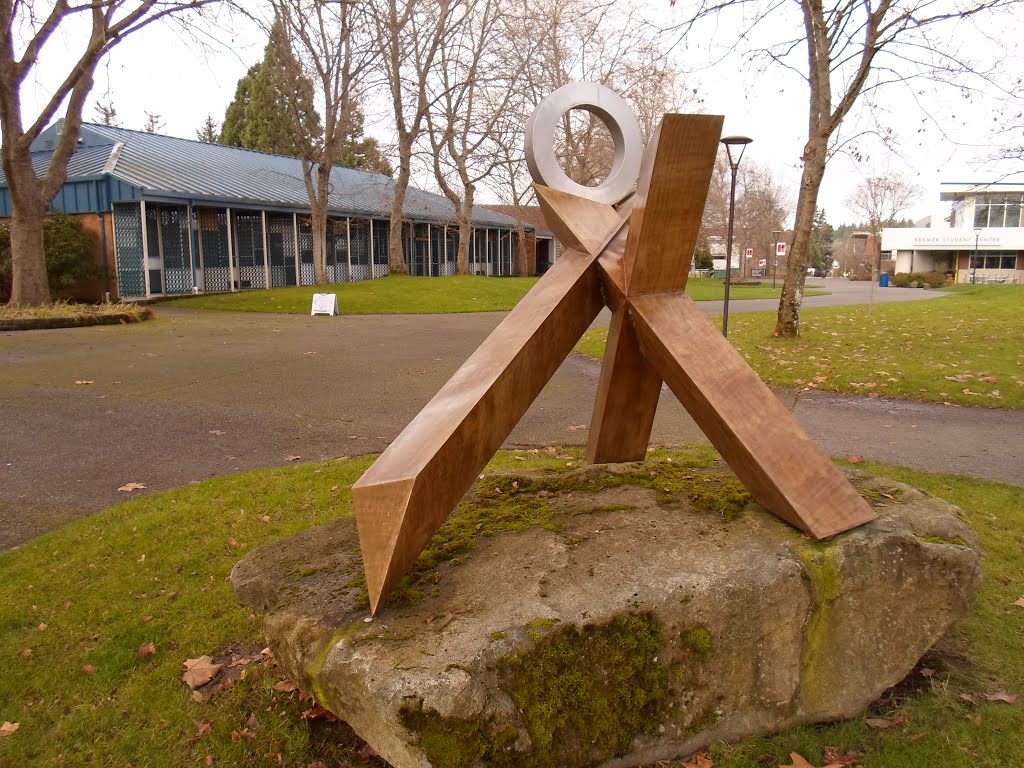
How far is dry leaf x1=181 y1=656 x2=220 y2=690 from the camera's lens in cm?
342

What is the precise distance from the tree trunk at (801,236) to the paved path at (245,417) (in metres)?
3.86

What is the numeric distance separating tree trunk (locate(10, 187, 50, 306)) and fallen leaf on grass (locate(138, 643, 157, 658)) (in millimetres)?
16390

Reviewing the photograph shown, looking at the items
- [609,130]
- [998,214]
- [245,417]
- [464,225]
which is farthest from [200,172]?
[998,214]

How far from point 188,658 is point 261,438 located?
13.1ft

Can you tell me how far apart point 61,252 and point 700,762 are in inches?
915

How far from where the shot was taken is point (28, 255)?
1692 centimetres

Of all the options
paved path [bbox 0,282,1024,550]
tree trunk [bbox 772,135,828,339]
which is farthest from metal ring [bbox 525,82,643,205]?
tree trunk [bbox 772,135,828,339]

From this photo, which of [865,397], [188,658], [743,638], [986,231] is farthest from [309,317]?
[986,231]

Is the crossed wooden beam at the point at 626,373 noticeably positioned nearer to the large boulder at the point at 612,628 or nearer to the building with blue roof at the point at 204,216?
the large boulder at the point at 612,628

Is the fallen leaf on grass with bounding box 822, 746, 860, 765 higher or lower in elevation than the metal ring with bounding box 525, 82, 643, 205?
lower

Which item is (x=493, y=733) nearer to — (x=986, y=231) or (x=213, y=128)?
(x=986, y=231)

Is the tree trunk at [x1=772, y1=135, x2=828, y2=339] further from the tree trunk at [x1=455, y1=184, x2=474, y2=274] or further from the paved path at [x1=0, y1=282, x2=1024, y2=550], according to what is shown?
the tree trunk at [x1=455, y1=184, x2=474, y2=274]

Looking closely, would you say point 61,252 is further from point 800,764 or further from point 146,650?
point 800,764

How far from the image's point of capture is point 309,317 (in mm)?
19375
